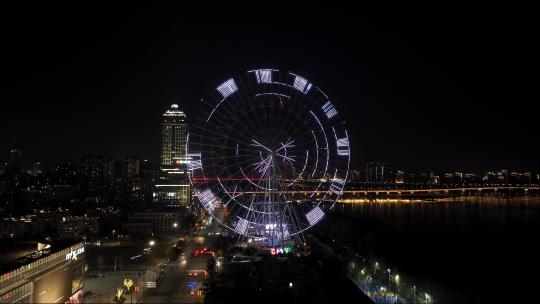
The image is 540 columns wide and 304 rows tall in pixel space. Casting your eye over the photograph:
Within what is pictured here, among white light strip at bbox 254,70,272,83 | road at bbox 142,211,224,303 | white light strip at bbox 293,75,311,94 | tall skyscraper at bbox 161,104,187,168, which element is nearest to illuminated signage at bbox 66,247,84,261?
road at bbox 142,211,224,303

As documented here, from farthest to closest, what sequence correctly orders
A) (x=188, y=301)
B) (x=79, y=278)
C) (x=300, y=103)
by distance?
(x=300, y=103), (x=79, y=278), (x=188, y=301)

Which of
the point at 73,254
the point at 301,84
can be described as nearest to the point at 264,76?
the point at 301,84

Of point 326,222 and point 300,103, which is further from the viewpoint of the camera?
point 326,222

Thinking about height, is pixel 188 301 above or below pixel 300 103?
below

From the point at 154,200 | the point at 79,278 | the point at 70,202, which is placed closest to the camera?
the point at 79,278

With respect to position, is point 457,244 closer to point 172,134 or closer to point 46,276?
point 46,276

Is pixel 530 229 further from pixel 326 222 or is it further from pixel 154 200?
pixel 154 200

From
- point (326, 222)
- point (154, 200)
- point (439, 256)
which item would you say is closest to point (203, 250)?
point (439, 256)
